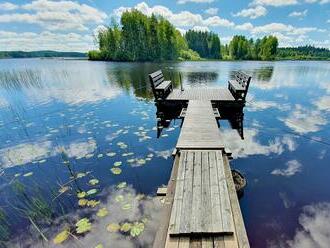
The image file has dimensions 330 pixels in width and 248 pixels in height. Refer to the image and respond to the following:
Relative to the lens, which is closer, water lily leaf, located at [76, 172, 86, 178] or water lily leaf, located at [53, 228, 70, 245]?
water lily leaf, located at [53, 228, 70, 245]

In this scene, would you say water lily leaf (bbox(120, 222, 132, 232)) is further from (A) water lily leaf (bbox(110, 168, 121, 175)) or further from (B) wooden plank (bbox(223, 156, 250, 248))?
(B) wooden plank (bbox(223, 156, 250, 248))

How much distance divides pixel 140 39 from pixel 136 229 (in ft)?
229

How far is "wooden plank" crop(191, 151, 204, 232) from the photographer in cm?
298

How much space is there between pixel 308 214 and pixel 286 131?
5.44 m

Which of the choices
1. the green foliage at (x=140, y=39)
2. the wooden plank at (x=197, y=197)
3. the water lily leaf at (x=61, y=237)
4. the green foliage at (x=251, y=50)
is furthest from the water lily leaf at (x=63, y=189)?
the green foliage at (x=251, y=50)

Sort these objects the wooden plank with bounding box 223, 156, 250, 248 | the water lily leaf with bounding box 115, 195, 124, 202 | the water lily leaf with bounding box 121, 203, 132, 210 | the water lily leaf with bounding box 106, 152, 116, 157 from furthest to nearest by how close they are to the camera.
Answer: the water lily leaf with bounding box 106, 152, 116, 157 → the water lily leaf with bounding box 115, 195, 124, 202 → the water lily leaf with bounding box 121, 203, 132, 210 → the wooden plank with bounding box 223, 156, 250, 248

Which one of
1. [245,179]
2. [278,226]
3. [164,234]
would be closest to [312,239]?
[278,226]

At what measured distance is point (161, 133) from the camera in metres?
9.33

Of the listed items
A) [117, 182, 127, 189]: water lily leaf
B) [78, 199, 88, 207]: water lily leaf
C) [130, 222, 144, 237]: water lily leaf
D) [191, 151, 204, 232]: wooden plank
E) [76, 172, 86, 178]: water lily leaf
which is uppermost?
[191, 151, 204, 232]: wooden plank

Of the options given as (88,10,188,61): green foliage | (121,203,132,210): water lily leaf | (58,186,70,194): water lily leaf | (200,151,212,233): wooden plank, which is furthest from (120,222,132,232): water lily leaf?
(88,10,188,61): green foliage

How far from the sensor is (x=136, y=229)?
4.28 m

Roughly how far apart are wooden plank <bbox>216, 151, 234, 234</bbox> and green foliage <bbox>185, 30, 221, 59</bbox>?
132 metres

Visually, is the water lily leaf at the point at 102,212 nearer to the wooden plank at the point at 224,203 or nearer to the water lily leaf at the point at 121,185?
the water lily leaf at the point at 121,185

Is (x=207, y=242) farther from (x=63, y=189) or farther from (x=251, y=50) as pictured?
(x=251, y=50)
